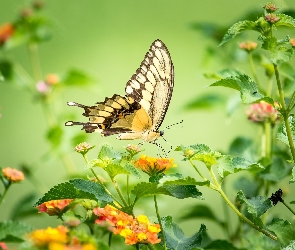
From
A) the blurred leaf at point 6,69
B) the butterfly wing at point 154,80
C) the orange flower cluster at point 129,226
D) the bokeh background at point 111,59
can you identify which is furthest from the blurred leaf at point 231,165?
the bokeh background at point 111,59

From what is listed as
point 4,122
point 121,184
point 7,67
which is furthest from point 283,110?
point 4,122

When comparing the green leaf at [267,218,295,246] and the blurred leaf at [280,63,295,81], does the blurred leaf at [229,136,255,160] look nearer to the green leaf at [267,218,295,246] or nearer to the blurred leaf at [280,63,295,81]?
the blurred leaf at [280,63,295,81]

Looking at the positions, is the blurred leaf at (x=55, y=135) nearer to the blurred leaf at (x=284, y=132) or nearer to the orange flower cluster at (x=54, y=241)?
the blurred leaf at (x=284, y=132)

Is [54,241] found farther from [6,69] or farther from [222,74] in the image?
[6,69]

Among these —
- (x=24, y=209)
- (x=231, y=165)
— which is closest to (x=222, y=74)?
(x=231, y=165)

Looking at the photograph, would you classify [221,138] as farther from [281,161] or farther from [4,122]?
[281,161]

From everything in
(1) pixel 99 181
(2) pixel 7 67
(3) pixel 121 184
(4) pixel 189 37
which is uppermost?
(4) pixel 189 37
